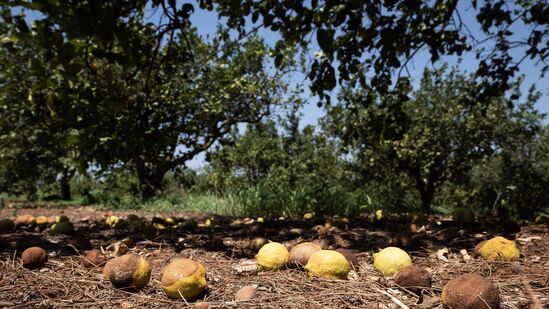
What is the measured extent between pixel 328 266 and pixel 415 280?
0.49 m

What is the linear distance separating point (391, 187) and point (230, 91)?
345 inches

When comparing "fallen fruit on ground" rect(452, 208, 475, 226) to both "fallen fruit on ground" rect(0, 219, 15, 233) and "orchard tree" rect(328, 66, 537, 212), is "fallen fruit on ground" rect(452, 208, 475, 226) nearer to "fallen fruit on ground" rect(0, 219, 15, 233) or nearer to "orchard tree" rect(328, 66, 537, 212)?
"fallen fruit on ground" rect(0, 219, 15, 233)

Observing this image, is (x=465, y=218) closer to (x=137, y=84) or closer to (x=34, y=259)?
(x=34, y=259)

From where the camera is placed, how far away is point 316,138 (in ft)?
64.0

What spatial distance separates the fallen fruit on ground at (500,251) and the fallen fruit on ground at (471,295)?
1031mm

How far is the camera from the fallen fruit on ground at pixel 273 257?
2.45 metres

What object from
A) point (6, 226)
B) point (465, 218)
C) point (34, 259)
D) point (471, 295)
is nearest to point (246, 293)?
point (471, 295)

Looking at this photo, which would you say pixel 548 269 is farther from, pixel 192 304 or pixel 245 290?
pixel 192 304

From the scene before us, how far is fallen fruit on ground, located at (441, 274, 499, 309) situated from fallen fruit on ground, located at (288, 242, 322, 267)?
3.05ft

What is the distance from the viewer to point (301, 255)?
242 cm

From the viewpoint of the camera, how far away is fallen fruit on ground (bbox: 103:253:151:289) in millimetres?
2137

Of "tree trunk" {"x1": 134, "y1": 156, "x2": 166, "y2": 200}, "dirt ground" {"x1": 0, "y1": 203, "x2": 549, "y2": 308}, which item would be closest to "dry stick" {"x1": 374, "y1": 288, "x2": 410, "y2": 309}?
"dirt ground" {"x1": 0, "y1": 203, "x2": 549, "y2": 308}

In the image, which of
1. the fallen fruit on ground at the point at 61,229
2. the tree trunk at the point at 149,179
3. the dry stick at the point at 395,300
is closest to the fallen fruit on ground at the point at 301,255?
the dry stick at the point at 395,300

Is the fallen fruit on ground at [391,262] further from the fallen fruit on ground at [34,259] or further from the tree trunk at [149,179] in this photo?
the tree trunk at [149,179]
